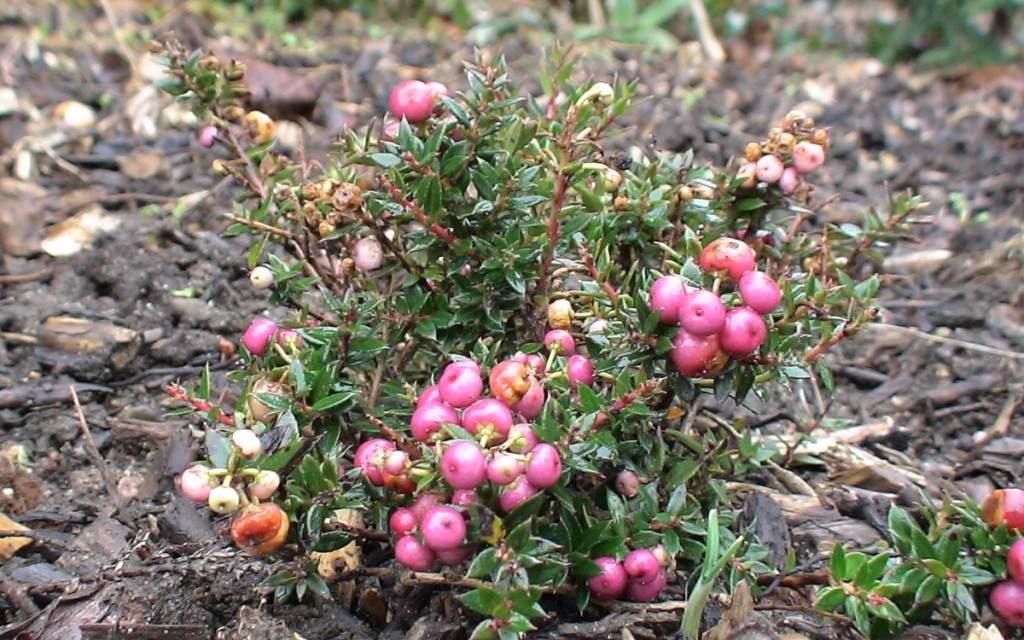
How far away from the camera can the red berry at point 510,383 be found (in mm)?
1561

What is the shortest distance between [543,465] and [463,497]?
0.18 m

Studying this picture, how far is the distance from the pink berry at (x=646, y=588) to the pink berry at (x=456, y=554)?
1.17 ft

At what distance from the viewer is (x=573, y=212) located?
1817 mm

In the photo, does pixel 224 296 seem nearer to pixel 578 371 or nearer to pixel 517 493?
pixel 578 371

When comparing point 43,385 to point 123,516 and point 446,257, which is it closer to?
point 123,516

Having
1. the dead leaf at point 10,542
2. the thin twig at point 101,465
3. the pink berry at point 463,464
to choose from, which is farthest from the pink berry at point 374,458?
the dead leaf at point 10,542

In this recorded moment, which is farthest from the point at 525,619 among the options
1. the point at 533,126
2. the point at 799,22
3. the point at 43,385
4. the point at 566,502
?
the point at 799,22

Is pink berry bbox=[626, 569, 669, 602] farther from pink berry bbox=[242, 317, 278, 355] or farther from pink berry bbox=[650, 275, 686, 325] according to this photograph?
pink berry bbox=[242, 317, 278, 355]

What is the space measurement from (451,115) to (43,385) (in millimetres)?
1536

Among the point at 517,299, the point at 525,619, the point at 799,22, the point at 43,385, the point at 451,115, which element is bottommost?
the point at 799,22

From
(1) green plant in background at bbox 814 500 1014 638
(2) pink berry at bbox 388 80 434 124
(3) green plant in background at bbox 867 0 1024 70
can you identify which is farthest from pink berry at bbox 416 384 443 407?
(3) green plant in background at bbox 867 0 1024 70

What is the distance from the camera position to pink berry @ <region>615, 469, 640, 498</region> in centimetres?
184

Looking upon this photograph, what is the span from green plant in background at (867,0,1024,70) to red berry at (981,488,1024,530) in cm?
498

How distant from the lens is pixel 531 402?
5.28 ft
